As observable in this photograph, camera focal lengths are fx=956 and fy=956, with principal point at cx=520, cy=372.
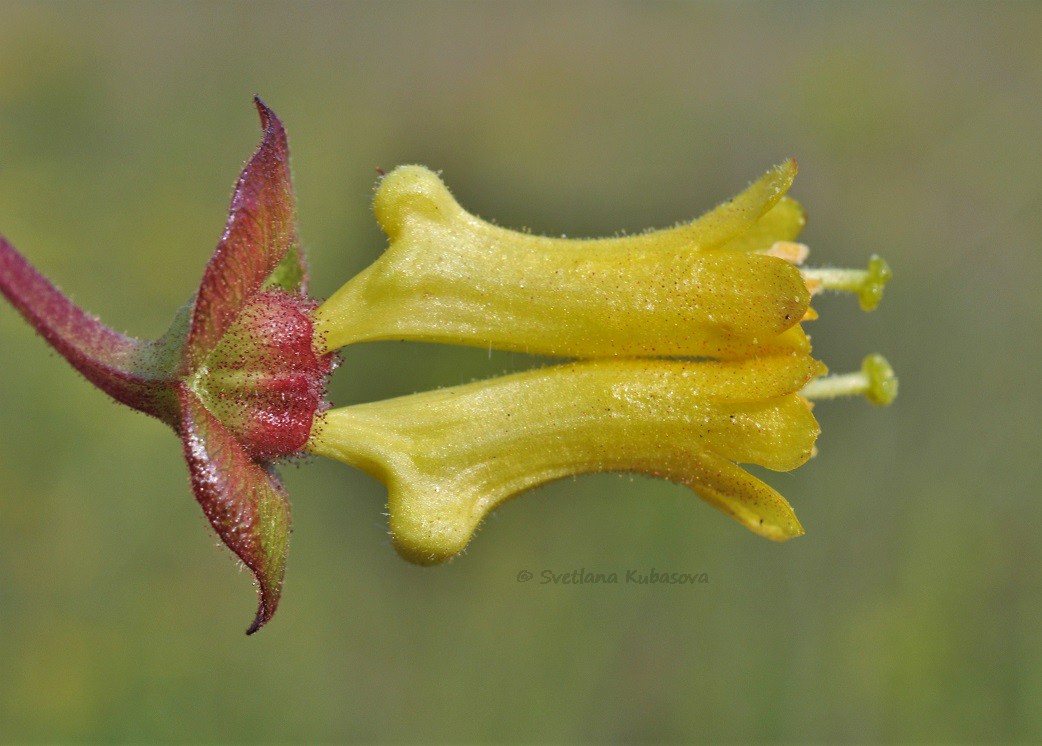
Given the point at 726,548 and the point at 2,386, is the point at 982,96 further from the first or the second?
the point at 2,386

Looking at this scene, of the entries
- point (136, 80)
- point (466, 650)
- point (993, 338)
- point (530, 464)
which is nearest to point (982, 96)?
point (993, 338)

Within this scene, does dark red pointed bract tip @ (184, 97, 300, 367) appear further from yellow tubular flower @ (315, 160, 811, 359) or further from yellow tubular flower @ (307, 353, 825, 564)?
yellow tubular flower @ (307, 353, 825, 564)

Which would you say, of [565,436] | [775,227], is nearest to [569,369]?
[565,436]

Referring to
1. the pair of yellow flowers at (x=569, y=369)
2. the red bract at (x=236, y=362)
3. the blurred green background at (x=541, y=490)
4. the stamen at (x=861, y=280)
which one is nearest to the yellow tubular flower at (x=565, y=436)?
the pair of yellow flowers at (x=569, y=369)

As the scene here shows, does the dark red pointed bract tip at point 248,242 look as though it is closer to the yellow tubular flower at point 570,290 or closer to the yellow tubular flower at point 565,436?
the yellow tubular flower at point 570,290

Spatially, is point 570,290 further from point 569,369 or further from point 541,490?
point 541,490

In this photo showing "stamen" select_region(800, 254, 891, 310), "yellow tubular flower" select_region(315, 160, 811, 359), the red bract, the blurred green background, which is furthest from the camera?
the blurred green background

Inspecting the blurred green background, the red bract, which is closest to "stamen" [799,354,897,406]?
the red bract
